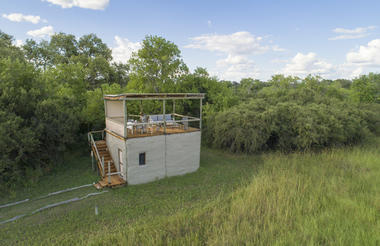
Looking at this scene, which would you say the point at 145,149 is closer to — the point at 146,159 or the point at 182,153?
the point at 146,159

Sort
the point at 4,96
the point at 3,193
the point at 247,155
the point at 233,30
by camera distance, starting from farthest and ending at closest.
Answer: the point at 233,30 < the point at 247,155 < the point at 4,96 < the point at 3,193

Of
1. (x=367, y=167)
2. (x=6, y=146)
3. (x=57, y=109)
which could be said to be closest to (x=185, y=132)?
(x=57, y=109)

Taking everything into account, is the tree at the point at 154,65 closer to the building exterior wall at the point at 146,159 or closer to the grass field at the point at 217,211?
the building exterior wall at the point at 146,159

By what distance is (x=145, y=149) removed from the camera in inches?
471

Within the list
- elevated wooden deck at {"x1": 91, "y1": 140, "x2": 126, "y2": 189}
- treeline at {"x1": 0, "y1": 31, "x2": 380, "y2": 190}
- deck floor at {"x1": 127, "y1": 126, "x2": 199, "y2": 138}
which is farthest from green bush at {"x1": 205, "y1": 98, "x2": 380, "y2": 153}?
elevated wooden deck at {"x1": 91, "y1": 140, "x2": 126, "y2": 189}

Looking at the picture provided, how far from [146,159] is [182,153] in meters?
2.30

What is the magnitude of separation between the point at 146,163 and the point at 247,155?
887 cm

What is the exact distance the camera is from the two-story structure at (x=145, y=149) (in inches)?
455

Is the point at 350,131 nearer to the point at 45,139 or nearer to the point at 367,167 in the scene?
the point at 367,167

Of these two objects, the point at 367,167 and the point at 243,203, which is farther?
the point at 367,167

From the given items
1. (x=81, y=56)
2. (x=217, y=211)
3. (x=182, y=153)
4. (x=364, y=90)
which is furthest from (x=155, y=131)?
(x=364, y=90)

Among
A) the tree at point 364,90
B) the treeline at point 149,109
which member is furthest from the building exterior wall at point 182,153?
the tree at point 364,90

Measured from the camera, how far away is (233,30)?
22.8 meters

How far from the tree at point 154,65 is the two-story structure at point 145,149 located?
789 cm
